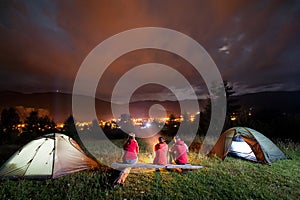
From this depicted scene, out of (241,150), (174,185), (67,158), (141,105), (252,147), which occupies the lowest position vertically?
(174,185)

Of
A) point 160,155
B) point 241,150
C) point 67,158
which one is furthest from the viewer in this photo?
point 241,150

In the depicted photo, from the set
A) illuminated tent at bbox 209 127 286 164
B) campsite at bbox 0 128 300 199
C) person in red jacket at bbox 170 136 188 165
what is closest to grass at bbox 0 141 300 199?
campsite at bbox 0 128 300 199

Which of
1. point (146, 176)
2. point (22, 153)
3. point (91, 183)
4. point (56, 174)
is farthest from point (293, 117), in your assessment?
point (22, 153)

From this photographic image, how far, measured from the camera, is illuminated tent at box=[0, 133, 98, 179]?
6.06m

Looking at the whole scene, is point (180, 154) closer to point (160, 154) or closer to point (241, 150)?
point (160, 154)

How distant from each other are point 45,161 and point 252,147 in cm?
970

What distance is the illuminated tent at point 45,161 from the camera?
6062mm

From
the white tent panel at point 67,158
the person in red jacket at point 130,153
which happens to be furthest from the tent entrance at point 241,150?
the white tent panel at point 67,158

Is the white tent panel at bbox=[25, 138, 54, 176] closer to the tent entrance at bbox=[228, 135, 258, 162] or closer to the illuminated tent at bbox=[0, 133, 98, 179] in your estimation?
the illuminated tent at bbox=[0, 133, 98, 179]

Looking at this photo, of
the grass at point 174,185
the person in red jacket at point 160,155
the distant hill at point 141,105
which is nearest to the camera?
the grass at point 174,185

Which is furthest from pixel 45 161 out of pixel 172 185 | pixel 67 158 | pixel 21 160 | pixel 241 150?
pixel 241 150

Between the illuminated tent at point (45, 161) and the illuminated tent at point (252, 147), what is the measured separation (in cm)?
678

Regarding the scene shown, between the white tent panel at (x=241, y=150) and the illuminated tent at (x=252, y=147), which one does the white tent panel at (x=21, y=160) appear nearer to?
the illuminated tent at (x=252, y=147)

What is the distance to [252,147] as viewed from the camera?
8.28 m
